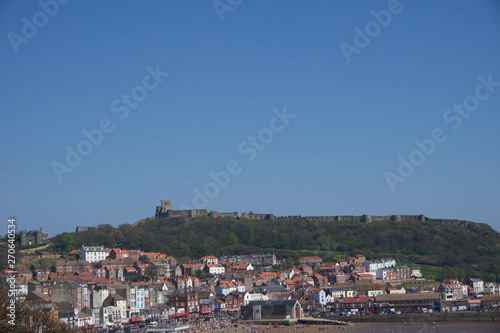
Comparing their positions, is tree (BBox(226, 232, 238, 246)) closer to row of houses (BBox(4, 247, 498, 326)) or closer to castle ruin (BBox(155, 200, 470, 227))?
row of houses (BBox(4, 247, 498, 326))

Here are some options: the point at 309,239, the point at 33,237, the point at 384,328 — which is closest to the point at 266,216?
the point at 309,239

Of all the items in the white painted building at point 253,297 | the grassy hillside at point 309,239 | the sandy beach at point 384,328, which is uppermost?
the grassy hillside at point 309,239

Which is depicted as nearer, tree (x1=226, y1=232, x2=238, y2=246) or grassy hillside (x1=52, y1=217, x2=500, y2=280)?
grassy hillside (x1=52, y1=217, x2=500, y2=280)

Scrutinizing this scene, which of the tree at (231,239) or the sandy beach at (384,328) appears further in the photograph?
the tree at (231,239)

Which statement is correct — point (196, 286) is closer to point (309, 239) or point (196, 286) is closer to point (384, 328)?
point (384, 328)

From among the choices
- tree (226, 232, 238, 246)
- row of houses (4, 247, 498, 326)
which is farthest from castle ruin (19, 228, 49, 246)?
tree (226, 232, 238, 246)

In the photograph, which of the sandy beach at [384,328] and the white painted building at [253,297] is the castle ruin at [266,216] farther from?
the sandy beach at [384,328]

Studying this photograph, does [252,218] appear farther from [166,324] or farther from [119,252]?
[166,324]

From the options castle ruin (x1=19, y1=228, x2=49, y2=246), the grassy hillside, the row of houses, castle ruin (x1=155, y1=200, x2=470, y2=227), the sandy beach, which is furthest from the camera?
castle ruin (x1=155, y1=200, x2=470, y2=227)

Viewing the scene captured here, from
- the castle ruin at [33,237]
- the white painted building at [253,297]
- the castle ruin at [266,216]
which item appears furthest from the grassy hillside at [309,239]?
the white painted building at [253,297]
